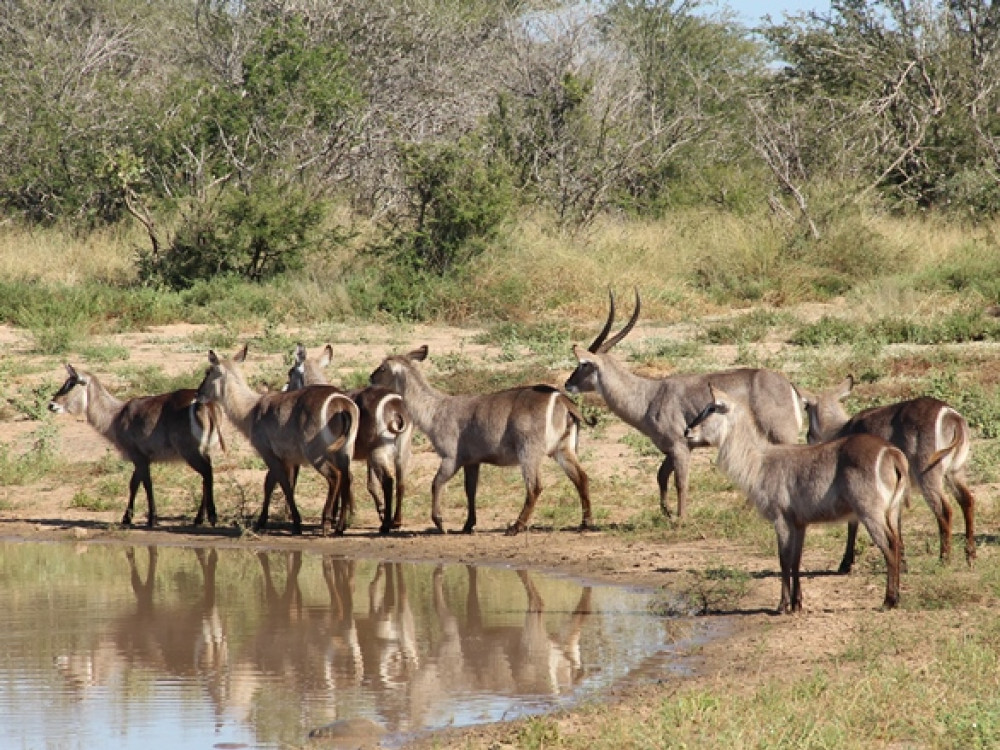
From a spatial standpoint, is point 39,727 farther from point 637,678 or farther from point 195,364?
point 195,364

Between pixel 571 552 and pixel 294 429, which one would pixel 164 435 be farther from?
pixel 571 552

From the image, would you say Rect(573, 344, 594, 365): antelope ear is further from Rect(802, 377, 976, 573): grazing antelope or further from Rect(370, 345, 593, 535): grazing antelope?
Rect(802, 377, 976, 573): grazing antelope

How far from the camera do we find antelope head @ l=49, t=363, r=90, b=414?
1012cm

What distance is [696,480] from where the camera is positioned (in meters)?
9.79

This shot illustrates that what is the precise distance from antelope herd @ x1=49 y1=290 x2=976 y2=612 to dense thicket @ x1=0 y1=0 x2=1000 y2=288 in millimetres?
6541

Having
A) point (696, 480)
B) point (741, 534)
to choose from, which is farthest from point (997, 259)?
point (741, 534)

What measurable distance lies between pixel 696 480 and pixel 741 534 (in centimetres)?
132

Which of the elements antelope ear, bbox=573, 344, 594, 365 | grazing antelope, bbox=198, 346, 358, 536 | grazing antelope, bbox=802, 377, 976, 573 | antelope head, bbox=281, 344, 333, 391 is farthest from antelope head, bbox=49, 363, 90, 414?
grazing antelope, bbox=802, 377, 976, 573

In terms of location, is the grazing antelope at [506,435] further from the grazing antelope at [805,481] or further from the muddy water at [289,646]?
the grazing antelope at [805,481]

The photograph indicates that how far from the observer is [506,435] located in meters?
8.80

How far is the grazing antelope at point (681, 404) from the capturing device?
8.84 meters

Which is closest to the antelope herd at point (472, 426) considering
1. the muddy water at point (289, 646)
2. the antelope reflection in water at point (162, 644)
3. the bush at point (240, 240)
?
the muddy water at point (289, 646)

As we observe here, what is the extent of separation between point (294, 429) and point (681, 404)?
7.51 ft

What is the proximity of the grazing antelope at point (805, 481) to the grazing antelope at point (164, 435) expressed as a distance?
12.2 feet
